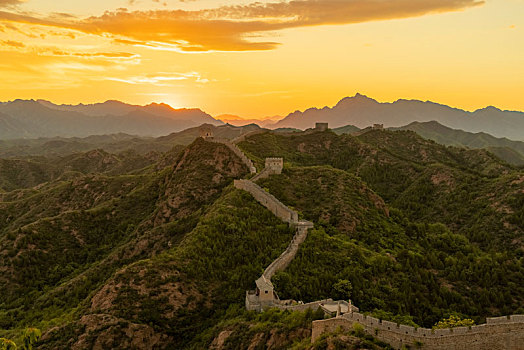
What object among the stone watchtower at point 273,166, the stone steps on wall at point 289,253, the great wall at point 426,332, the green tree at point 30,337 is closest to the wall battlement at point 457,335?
the great wall at point 426,332

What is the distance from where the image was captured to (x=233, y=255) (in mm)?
55812

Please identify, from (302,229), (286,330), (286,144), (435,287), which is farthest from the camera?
(286,144)

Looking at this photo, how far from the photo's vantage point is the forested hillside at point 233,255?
4662cm

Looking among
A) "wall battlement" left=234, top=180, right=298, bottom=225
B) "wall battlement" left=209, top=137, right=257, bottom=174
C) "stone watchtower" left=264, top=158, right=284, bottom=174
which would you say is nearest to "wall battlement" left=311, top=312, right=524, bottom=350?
"wall battlement" left=234, top=180, right=298, bottom=225

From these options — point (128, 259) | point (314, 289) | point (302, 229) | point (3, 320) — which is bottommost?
point (3, 320)

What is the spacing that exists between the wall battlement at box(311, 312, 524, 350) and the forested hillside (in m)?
1.24

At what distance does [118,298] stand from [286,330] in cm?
2293

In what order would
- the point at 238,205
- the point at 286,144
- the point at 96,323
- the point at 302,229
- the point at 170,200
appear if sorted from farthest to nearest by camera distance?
the point at 286,144 < the point at 170,200 < the point at 238,205 < the point at 302,229 < the point at 96,323

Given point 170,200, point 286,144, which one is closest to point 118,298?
point 170,200

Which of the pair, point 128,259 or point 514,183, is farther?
point 514,183

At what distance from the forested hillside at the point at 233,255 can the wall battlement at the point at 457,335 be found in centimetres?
124

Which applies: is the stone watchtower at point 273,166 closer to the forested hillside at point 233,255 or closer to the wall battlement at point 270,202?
the forested hillside at point 233,255

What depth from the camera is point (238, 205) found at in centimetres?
6519

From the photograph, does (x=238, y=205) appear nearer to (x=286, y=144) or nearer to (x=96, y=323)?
(x=96, y=323)
